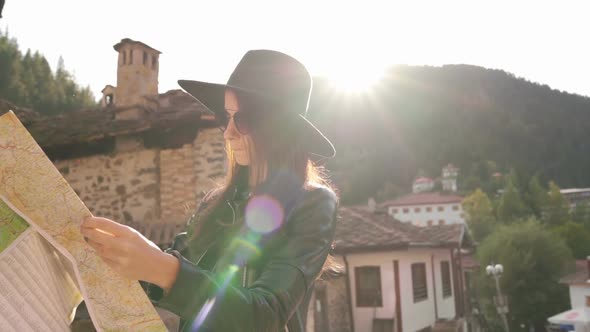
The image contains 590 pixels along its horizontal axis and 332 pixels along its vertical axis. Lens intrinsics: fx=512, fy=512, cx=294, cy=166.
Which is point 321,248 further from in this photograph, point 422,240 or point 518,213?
point 518,213

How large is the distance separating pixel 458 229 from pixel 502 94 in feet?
394

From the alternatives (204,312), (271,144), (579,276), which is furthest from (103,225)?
(579,276)

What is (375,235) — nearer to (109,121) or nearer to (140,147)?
(140,147)

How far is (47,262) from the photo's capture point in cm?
103

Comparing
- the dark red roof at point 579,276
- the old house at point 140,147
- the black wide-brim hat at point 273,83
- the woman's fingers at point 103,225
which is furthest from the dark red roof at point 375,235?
the dark red roof at point 579,276

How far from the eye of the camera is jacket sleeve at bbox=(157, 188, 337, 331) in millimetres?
1001

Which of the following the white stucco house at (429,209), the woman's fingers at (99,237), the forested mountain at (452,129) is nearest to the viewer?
the woman's fingers at (99,237)

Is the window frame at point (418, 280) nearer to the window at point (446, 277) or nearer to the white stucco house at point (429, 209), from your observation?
the window at point (446, 277)

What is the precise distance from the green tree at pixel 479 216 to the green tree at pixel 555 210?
635 centimetres

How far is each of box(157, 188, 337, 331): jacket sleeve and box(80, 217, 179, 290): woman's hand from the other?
0.07m

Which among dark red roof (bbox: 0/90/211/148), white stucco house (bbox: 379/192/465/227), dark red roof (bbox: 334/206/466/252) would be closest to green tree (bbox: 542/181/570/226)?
white stucco house (bbox: 379/192/465/227)

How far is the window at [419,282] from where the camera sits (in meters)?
15.5

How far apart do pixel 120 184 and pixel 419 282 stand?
10.6m

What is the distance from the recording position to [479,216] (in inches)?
2311
